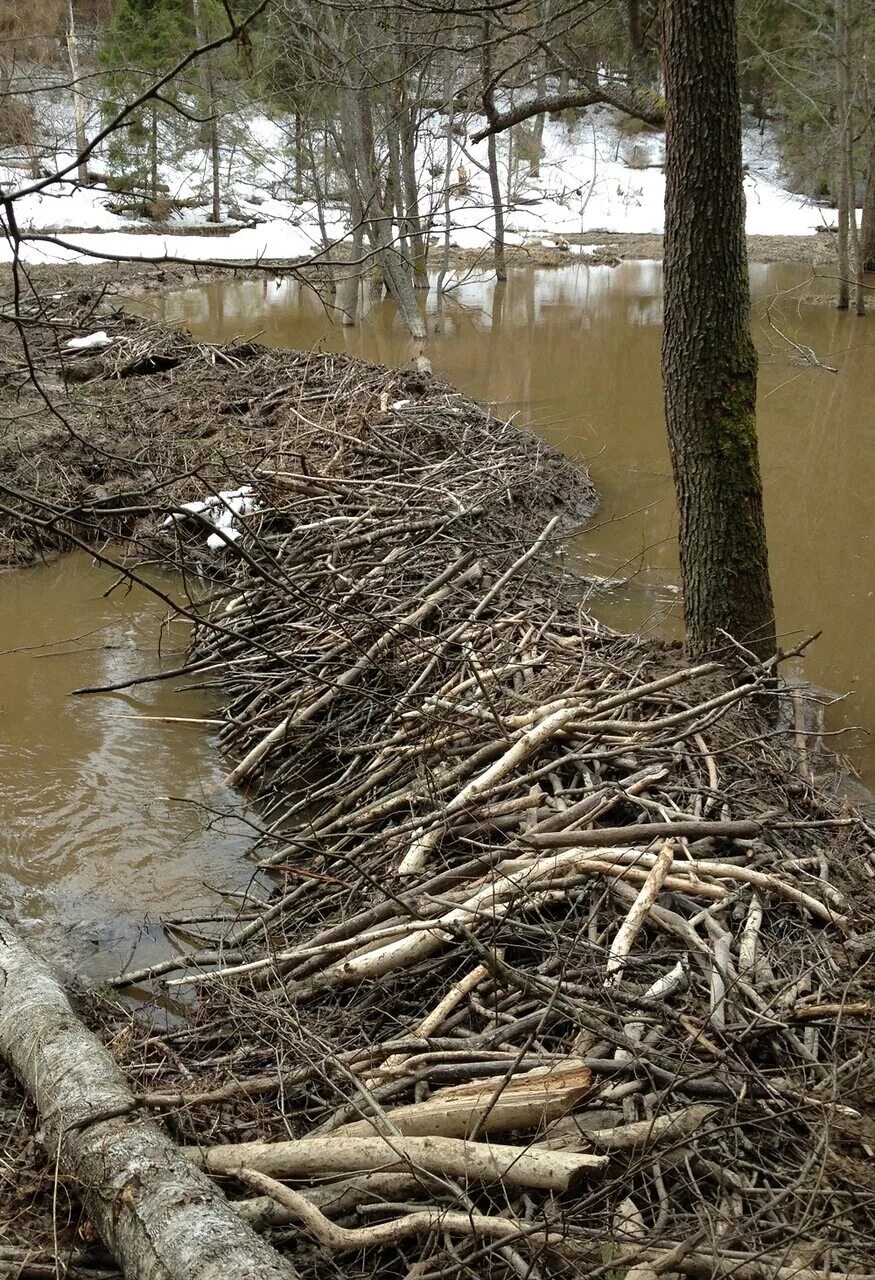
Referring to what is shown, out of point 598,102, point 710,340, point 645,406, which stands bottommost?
point 645,406

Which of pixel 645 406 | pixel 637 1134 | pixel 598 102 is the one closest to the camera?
pixel 637 1134

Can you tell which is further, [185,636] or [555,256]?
[555,256]

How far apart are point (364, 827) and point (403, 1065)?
5.54 ft

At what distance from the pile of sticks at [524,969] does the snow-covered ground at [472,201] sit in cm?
1842

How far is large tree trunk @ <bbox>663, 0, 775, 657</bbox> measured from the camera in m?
4.82

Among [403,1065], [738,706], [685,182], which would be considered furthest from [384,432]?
[403,1065]

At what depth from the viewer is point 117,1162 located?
2.66m

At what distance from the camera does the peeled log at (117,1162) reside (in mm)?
2375

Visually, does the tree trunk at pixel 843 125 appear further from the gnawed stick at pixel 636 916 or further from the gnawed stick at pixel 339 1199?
the gnawed stick at pixel 339 1199

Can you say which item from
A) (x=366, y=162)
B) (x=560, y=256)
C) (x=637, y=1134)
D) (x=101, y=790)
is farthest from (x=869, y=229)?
(x=637, y=1134)

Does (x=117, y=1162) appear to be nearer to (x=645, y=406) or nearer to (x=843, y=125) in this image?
(x=645, y=406)

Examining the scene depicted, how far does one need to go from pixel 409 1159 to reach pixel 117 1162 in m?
0.74

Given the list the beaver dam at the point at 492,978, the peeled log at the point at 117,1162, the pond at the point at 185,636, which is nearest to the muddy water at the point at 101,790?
the pond at the point at 185,636

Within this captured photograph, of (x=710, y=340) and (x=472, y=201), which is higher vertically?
(x=472, y=201)
